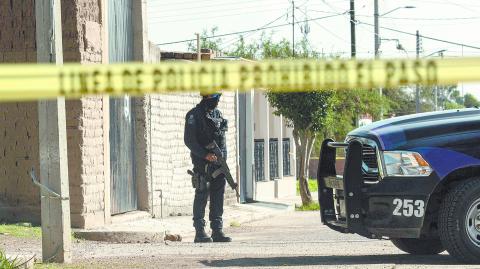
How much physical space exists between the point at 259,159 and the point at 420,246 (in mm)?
16932

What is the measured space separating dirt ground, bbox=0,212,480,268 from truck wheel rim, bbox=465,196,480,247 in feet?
0.86

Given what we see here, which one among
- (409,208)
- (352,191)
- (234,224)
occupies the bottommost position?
(234,224)

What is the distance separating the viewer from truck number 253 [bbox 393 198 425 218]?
31.0 ft

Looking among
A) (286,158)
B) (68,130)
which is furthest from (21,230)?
(286,158)

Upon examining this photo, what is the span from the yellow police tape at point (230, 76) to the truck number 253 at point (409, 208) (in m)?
3.25

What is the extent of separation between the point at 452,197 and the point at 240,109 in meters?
15.0

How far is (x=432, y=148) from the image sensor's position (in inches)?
373

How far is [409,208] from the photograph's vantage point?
31.1ft

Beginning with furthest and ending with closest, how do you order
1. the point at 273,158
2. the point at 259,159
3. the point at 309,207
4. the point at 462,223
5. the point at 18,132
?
the point at 273,158 → the point at 259,159 → the point at 309,207 → the point at 18,132 → the point at 462,223

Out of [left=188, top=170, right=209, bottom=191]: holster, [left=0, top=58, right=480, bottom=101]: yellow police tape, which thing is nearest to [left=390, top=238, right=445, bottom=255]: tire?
[left=188, top=170, right=209, bottom=191]: holster

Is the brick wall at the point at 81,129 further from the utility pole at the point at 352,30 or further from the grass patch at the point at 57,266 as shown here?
the utility pole at the point at 352,30

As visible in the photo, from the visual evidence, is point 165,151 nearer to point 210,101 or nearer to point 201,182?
point 201,182

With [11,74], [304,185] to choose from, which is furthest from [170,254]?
[304,185]

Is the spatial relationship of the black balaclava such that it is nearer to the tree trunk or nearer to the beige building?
the beige building
